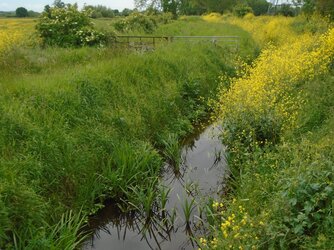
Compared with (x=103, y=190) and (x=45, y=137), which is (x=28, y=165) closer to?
(x=45, y=137)

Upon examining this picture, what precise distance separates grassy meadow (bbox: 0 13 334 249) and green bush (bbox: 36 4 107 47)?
235 centimetres

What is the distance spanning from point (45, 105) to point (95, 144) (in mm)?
1092

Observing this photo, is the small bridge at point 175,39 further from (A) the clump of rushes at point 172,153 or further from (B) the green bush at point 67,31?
(A) the clump of rushes at point 172,153

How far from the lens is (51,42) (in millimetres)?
12656

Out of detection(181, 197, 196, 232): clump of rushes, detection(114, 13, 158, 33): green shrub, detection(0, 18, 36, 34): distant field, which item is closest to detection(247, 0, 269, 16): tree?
detection(114, 13, 158, 33): green shrub

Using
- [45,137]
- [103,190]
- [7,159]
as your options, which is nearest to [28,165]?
[7,159]

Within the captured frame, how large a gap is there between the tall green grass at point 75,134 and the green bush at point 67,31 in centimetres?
306

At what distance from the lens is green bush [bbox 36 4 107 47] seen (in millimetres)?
12672

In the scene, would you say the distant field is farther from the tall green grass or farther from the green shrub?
the tall green grass

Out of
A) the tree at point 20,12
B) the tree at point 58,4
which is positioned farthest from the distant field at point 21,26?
the tree at point 20,12

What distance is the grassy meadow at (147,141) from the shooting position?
3.58 m

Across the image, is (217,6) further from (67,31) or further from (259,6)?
(67,31)

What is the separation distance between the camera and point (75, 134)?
5.69 metres

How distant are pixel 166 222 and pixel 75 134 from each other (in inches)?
82.6
